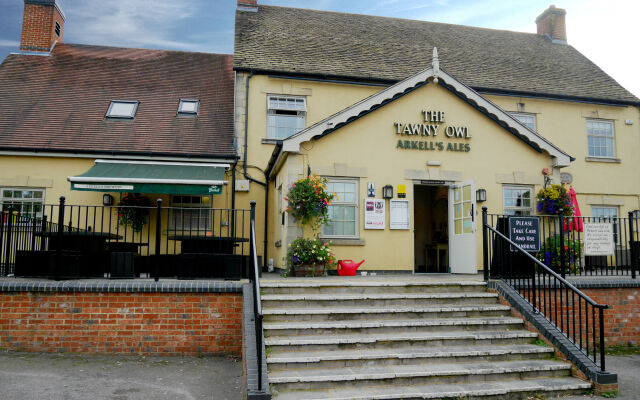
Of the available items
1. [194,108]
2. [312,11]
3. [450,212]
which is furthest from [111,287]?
[312,11]

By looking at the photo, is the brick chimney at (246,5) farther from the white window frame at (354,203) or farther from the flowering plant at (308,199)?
the flowering plant at (308,199)

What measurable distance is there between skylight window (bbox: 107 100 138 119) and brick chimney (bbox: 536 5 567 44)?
1599 centimetres

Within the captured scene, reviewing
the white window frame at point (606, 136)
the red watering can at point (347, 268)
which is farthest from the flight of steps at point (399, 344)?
the white window frame at point (606, 136)

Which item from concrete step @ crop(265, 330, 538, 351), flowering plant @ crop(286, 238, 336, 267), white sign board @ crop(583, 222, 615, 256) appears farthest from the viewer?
white sign board @ crop(583, 222, 615, 256)

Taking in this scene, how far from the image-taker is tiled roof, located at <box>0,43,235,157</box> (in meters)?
13.8

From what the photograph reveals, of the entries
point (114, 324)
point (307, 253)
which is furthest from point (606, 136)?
point (114, 324)

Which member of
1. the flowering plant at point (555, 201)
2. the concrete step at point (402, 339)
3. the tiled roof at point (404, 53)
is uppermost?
the tiled roof at point (404, 53)

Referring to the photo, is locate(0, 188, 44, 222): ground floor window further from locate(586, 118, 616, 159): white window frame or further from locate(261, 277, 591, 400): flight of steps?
locate(586, 118, 616, 159): white window frame

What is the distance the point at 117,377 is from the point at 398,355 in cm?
381

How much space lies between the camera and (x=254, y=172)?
1402 centimetres

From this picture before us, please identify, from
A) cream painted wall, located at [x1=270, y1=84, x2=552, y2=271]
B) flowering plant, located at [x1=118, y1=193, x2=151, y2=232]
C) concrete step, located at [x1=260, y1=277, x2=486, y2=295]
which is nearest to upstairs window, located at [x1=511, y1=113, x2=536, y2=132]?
cream painted wall, located at [x1=270, y1=84, x2=552, y2=271]

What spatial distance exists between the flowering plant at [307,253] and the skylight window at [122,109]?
7678 mm

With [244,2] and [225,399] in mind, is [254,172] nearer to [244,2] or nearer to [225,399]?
[244,2]

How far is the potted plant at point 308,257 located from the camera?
1008cm
